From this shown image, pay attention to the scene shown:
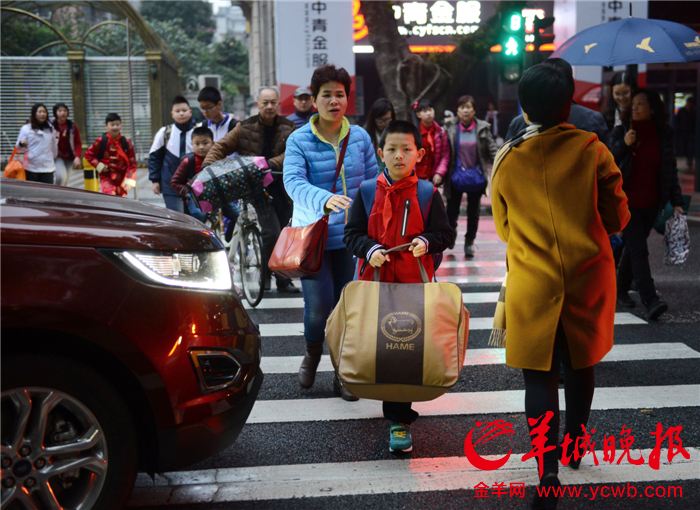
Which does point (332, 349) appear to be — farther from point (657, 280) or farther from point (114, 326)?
point (657, 280)

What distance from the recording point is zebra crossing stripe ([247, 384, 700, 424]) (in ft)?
13.4

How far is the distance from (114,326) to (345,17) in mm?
14972

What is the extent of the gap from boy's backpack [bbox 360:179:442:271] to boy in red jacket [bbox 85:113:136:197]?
688 cm

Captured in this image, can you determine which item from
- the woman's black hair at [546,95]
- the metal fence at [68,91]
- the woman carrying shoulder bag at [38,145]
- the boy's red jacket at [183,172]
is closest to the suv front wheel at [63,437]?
the woman's black hair at [546,95]

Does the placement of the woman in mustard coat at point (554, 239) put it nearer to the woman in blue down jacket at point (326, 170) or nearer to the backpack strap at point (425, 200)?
the backpack strap at point (425, 200)

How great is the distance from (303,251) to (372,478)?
1289 millimetres

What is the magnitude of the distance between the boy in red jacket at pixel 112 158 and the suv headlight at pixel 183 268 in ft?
23.9

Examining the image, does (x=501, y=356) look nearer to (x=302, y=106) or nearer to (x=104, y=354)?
(x=104, y=354)

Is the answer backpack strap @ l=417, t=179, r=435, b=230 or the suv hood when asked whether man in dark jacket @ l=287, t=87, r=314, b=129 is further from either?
the suv hood

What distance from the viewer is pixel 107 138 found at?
9672mm

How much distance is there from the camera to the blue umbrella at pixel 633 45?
230 inches

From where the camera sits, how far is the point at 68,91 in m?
22.7

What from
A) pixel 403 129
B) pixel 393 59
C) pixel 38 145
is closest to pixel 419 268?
pixel 403 129

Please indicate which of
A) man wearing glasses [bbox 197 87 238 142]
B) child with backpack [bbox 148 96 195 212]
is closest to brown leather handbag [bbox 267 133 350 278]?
man wearing glasses [bbox 197 87 238 142]
